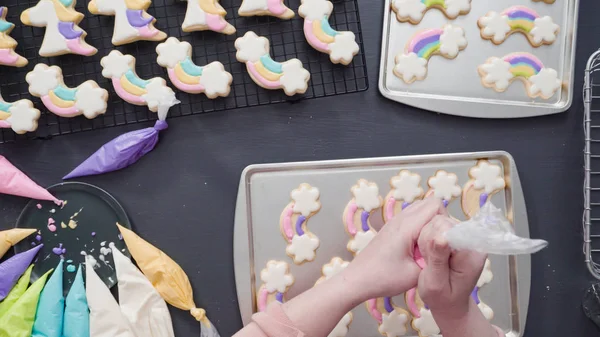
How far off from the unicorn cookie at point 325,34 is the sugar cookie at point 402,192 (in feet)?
0.99

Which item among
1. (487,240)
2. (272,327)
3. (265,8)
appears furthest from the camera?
(265,8)

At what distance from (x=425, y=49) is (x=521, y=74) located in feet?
0.77

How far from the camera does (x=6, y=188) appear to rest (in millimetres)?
1232

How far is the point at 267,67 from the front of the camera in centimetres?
119

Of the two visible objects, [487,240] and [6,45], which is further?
[6,45]

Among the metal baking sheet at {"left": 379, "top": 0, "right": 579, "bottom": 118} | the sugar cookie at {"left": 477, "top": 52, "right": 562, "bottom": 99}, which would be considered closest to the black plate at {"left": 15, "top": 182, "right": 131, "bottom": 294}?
the metal baking sheet at {"left": 379, "top": 0, "right": 579, "bottom": 118}

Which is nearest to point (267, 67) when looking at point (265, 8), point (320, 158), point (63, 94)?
point (265, 8)

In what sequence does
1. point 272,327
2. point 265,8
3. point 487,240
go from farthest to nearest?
1. point 265,8
2. point 272,327
3. point 487,240

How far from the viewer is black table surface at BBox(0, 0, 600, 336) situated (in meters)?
1.23

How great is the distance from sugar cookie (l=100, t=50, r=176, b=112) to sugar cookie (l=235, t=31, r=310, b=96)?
0.19 metres

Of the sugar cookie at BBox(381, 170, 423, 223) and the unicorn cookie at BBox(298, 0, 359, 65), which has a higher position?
the unicorn cookie at BBox(298, 0, 359, 65)

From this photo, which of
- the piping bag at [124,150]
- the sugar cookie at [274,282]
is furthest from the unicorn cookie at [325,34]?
the sugar cookie at [274,282]

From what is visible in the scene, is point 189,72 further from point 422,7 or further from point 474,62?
point 474,62

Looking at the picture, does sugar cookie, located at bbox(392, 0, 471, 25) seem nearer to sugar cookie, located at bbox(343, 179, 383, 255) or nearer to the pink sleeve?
sugar cookie, located at bbox(343, 179, 383, 255)
